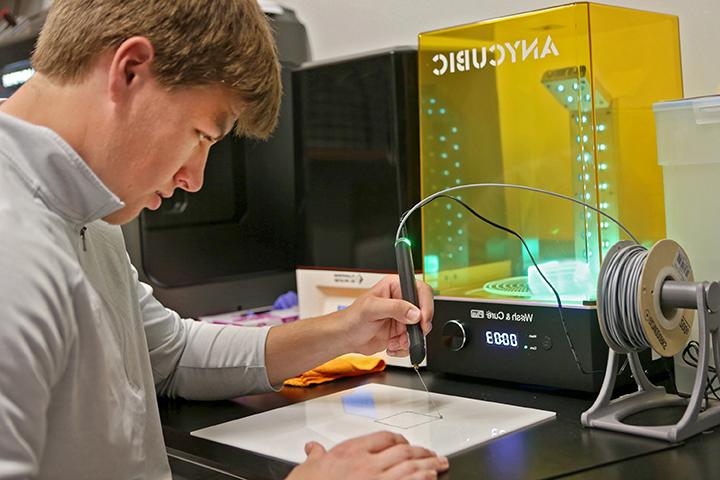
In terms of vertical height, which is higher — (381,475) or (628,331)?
(628,331)

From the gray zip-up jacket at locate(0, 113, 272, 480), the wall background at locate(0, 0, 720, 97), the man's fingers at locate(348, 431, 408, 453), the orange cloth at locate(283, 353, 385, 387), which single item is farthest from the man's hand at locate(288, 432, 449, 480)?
the wall background at locate(0, 0, 720, 97)

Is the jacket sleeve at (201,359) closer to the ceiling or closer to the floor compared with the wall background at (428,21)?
closer to the floor

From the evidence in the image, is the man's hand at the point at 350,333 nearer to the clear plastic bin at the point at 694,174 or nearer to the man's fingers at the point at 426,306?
the man's fingers at the point at 426,306

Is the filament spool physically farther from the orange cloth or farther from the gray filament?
the orange cloth

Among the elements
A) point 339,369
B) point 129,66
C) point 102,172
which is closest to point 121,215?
point 102,172

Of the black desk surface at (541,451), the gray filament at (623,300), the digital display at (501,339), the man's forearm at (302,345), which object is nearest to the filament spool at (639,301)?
the gray filament at (623,300)

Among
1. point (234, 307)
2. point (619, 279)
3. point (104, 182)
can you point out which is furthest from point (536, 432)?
point (234, 307)

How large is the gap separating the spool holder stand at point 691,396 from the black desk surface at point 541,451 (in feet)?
0.04

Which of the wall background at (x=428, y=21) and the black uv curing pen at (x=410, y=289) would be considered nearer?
the black uv curing pen at (x=410, y=289)

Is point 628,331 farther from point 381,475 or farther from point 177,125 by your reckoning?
point 177,125

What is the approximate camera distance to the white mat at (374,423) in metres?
1.03

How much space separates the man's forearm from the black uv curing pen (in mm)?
114

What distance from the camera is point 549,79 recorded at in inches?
50.6

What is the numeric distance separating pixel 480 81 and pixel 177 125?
0.60m
